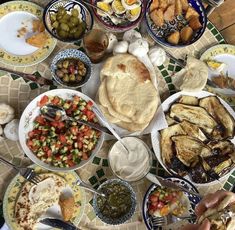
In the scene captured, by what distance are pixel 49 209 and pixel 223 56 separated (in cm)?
115

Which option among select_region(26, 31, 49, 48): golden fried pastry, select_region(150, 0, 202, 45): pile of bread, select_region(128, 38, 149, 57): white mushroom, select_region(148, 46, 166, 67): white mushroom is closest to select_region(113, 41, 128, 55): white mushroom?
select_region(128, 38, 149, 57): white mushroom

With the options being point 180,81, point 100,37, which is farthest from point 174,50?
point 100,37

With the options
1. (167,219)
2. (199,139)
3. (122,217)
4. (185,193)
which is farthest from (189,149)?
(122,217)

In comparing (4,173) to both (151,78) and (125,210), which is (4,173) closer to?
(125,210)

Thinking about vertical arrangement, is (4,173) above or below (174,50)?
below

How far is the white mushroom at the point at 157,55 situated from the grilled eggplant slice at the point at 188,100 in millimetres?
208

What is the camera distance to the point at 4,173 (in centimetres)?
211

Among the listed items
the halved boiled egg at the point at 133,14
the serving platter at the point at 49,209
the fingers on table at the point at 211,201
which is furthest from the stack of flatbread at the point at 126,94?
the fingers on table at the point at 211,201

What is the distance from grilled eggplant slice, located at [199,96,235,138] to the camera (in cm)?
226

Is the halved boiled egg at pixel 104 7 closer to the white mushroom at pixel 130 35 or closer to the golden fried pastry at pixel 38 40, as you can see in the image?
the white mushroom at pixel 130 35

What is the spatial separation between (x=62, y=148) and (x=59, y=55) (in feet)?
1.41

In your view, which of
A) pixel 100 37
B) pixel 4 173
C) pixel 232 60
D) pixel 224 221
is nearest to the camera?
pixel 224 221

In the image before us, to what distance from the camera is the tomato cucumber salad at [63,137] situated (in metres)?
2.09

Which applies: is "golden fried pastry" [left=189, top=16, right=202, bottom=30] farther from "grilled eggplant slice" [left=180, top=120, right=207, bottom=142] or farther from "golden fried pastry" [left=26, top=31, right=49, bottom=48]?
"golden fried pastry" [left=26, top=31, right=49, bottom=48]
